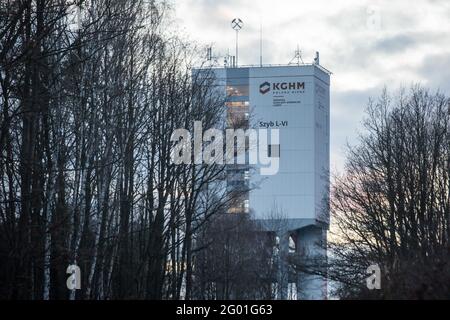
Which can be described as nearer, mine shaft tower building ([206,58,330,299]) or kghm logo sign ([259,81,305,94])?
mine shaft tower building ([206,58,330,299])

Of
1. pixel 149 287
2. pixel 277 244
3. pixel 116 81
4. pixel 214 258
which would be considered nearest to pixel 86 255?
pixel 116 81

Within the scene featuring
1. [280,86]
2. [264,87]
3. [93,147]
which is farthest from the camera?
[264,87]

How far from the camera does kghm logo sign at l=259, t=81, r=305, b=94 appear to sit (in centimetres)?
11604

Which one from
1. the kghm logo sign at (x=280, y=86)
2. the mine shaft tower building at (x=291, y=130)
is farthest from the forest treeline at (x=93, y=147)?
the kghm logo sign at (x=280, y=86)

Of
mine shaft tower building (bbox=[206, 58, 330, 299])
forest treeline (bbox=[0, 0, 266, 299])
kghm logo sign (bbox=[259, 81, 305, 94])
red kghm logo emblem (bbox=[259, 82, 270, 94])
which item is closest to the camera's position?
forest treeline (bbox=[0, 0, 266, 299])

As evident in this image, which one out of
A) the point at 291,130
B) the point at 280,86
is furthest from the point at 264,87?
the point at 291,130

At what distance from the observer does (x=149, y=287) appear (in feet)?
135

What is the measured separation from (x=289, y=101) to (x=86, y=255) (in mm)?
90720

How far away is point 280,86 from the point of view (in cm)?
11644

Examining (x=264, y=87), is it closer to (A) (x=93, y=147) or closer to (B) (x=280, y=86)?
(B) (x=280, y=86)

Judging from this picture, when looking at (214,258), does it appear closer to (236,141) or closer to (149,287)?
(236,141)

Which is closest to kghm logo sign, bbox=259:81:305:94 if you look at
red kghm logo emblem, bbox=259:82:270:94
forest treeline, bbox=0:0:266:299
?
red kghm logo emblem, bbox=259:82:270:94

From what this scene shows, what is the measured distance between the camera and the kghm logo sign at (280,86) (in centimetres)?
11604

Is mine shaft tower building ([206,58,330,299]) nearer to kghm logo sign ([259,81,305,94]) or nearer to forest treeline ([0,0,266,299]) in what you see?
kghm logo sign ([259,81,305,94])
